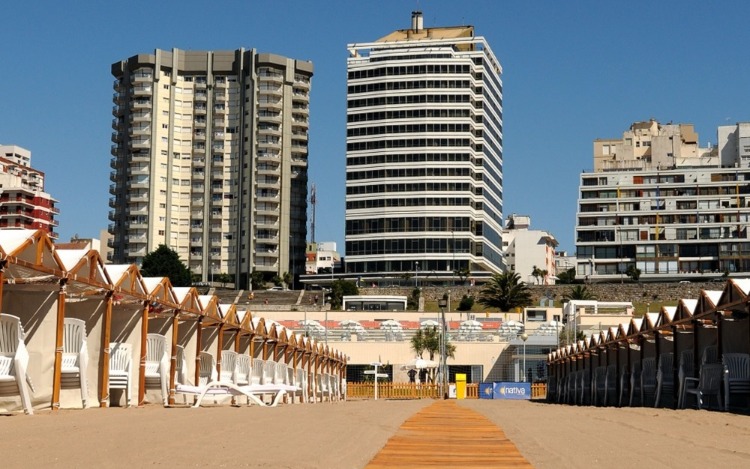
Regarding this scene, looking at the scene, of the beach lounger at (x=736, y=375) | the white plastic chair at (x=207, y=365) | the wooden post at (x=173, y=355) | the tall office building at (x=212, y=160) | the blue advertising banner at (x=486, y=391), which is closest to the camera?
the beach lounger at (x=736, y=375)

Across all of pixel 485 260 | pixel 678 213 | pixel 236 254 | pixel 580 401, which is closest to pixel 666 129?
pixel 678 213

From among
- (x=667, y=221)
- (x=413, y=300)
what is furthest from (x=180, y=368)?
(x=667, y=221)

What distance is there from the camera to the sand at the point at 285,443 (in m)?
7.96

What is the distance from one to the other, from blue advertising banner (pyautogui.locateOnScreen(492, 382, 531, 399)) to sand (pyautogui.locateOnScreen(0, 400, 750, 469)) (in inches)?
1955

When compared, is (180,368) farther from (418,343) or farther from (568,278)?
(568,278)

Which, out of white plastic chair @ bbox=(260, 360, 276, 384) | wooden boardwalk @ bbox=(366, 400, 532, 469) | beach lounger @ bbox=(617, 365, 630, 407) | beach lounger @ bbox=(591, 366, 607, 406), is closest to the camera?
wooden boardwalk @ bbox=(366, 400, 532, 469)

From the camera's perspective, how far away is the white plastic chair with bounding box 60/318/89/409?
1736cm

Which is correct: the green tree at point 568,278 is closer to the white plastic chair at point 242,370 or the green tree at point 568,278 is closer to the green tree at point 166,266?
the green tree at point 166,266

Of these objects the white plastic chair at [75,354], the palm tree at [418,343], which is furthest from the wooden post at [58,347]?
the palm tree at [418,343]

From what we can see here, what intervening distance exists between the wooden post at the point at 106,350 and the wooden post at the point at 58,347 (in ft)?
5.58

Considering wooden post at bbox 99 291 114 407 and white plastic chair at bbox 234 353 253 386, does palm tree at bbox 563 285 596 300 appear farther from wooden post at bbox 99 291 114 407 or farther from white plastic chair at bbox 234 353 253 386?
wooden post at bbox 99 291 114 407

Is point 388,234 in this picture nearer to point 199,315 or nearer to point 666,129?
point 666,129

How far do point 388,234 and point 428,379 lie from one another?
58397mm

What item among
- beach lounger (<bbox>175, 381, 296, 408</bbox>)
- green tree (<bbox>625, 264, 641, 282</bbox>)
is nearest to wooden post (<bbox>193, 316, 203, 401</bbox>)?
beach lounger (<bbox>175, 381, 296, 408</bbox>)
